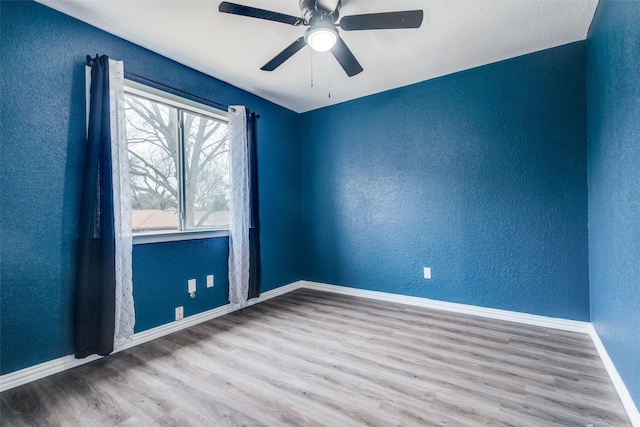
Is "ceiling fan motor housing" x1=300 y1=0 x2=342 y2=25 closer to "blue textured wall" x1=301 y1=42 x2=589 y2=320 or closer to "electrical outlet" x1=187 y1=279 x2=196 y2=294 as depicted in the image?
"blue textured wall" x1=301 y1=42 x2=589 y2=320

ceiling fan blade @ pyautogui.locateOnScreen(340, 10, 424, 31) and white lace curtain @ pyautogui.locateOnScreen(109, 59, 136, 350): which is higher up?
ceiling fan blade @ pyautogui.locateOnScreen(340, 10, 424, 31)

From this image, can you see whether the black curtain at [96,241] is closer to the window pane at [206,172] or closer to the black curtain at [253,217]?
the window pane at [206,172]

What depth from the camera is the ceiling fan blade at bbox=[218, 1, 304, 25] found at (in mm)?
1610

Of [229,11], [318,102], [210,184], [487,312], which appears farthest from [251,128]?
[487,312]

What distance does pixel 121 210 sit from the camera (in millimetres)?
2146

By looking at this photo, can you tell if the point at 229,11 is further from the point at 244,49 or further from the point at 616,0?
the point at 616,0

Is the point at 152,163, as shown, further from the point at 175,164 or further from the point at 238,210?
the point at 238,210

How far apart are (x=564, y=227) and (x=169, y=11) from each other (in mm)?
3604

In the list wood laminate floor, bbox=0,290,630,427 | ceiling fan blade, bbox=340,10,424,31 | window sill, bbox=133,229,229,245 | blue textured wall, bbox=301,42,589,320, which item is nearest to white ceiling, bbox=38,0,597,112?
ceiling fan blade, bbox=340,10,424,31

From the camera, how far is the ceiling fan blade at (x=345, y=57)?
1.94 metres

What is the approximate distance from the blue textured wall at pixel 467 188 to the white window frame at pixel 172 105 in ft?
4.84

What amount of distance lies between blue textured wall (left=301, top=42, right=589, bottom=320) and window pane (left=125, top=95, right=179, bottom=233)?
1.91 m

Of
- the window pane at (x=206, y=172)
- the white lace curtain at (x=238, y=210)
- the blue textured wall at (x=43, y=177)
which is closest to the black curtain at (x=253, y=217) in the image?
the white lace curtain at (x=238, y=210)

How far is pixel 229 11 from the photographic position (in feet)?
5.40
